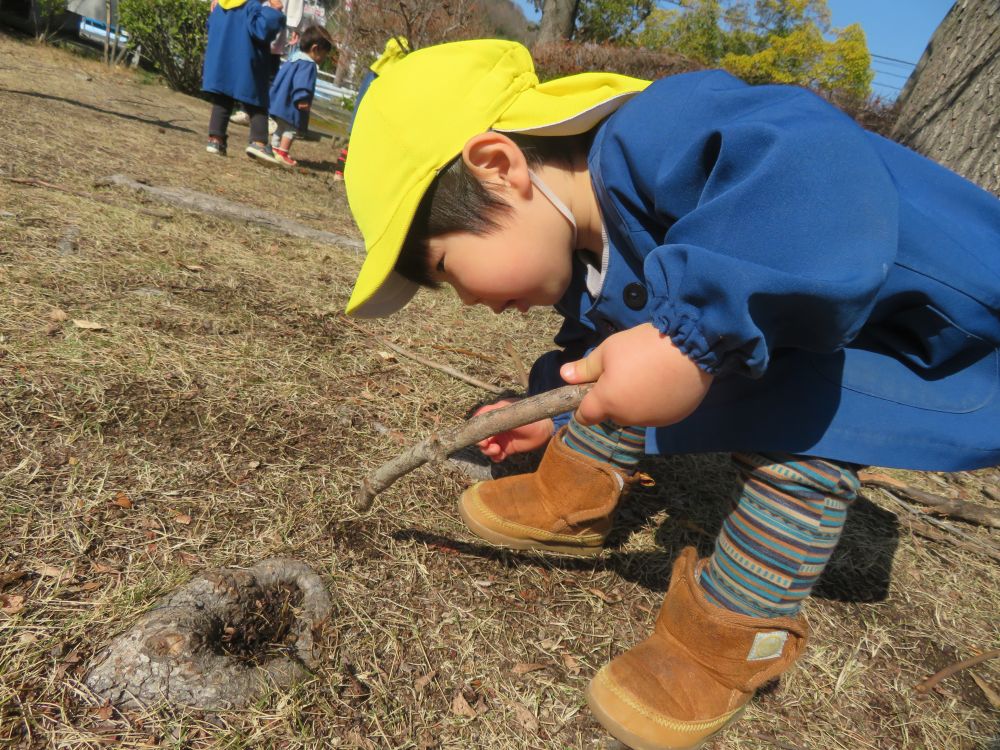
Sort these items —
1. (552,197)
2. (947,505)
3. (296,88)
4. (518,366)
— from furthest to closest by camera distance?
(296,88) → (518,366) → (947,505) → (552,197)

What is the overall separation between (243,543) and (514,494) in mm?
735

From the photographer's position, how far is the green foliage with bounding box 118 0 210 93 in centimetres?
1205

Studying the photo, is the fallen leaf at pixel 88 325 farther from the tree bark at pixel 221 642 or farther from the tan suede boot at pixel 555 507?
the tan suede boot at pixel 555 507

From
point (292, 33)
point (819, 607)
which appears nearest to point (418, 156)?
point (819, 607)

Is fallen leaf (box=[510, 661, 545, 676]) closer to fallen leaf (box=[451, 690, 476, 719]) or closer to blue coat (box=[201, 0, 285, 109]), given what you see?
fallen leaf (box=[451, 690, 476, 719])

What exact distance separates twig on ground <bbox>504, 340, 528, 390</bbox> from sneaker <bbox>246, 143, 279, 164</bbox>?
5.21m

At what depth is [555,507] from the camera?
Result: 6.08 ft

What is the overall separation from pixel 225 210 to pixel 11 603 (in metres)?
3.47

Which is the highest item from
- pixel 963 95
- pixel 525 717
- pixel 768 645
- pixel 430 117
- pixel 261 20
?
pixel 963 95

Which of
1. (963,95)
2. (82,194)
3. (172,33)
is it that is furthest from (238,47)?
(963,95)

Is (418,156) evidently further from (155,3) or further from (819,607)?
(155,3)

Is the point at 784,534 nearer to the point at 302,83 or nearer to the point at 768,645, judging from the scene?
the point at 768,645

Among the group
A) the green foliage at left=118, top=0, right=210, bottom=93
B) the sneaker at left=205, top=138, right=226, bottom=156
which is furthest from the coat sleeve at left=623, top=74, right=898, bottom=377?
the green foliage at left=118, top=0, right=210, bottom=93

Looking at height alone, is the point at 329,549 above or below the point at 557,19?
below
